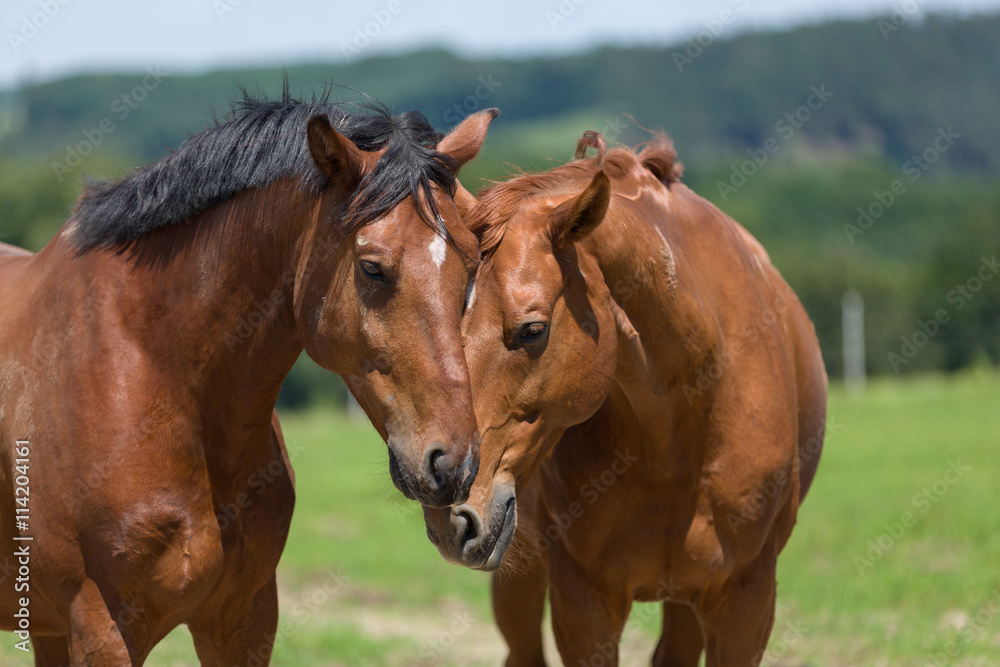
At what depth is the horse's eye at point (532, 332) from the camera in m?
2.83

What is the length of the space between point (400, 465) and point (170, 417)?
0.79m

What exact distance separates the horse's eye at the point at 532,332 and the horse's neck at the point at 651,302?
1.26ft

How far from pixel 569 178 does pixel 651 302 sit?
0.53 m

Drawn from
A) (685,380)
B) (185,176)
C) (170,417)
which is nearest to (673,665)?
(685,380)

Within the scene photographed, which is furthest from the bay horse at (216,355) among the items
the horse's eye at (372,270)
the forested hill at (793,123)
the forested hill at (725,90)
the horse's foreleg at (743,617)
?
the forested hill at (725,90)

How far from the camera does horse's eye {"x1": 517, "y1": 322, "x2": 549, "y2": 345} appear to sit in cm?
283

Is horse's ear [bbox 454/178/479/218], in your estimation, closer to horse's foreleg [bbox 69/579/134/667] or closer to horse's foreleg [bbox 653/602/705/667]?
horse's foreleg [bbox 69/579/134/667]

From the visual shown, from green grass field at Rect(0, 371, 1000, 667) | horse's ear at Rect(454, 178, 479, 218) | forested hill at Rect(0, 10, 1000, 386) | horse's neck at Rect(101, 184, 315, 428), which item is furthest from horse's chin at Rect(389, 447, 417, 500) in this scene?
forested hill at Rect(0, 10, 1000, 386)

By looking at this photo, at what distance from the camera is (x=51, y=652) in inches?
141

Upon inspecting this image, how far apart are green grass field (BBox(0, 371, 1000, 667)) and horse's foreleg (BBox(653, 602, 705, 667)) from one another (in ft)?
4.46

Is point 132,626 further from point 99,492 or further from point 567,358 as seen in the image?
point 567,358

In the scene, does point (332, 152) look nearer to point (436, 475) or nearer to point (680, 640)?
point (436, 475)

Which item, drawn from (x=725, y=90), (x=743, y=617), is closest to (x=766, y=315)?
(x=743, y=617)

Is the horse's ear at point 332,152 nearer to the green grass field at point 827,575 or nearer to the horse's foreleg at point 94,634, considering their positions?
the green grass field at point 827,575
